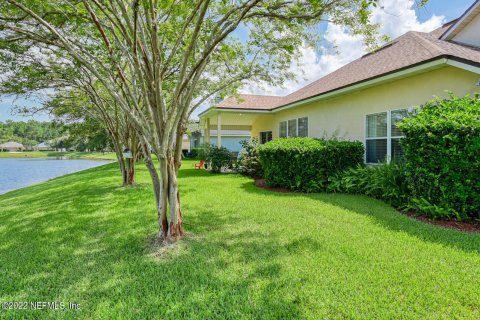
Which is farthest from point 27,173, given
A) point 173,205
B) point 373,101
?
point 373,101

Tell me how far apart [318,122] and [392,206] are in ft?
19.7

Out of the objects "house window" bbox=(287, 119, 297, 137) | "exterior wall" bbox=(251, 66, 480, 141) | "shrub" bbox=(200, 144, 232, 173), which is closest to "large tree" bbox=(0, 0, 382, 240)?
"exterior wall" bbox=(251, 66, 480, 141)

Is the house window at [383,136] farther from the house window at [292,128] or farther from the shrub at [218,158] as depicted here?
the shrub at [218,158]

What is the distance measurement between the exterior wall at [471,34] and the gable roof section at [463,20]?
0.34 feet

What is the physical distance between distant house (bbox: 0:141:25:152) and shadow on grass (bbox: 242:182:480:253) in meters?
99.7

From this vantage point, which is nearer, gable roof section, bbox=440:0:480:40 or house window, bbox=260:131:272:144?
gable roof section, bbox=440:0:480:40

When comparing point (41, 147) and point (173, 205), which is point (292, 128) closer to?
point (173, 205)

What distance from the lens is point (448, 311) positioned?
2.53 m

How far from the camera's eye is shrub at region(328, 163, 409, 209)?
641 cm

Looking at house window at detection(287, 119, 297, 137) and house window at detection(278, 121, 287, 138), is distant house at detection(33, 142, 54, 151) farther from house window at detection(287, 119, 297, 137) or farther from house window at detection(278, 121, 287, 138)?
house window at detection(287, 119, 297, 137)

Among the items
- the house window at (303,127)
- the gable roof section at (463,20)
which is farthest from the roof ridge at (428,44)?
the house window at (303,127)

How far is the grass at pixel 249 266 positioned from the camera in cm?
263

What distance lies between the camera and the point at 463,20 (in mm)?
8430

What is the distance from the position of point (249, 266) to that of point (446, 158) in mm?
4481
